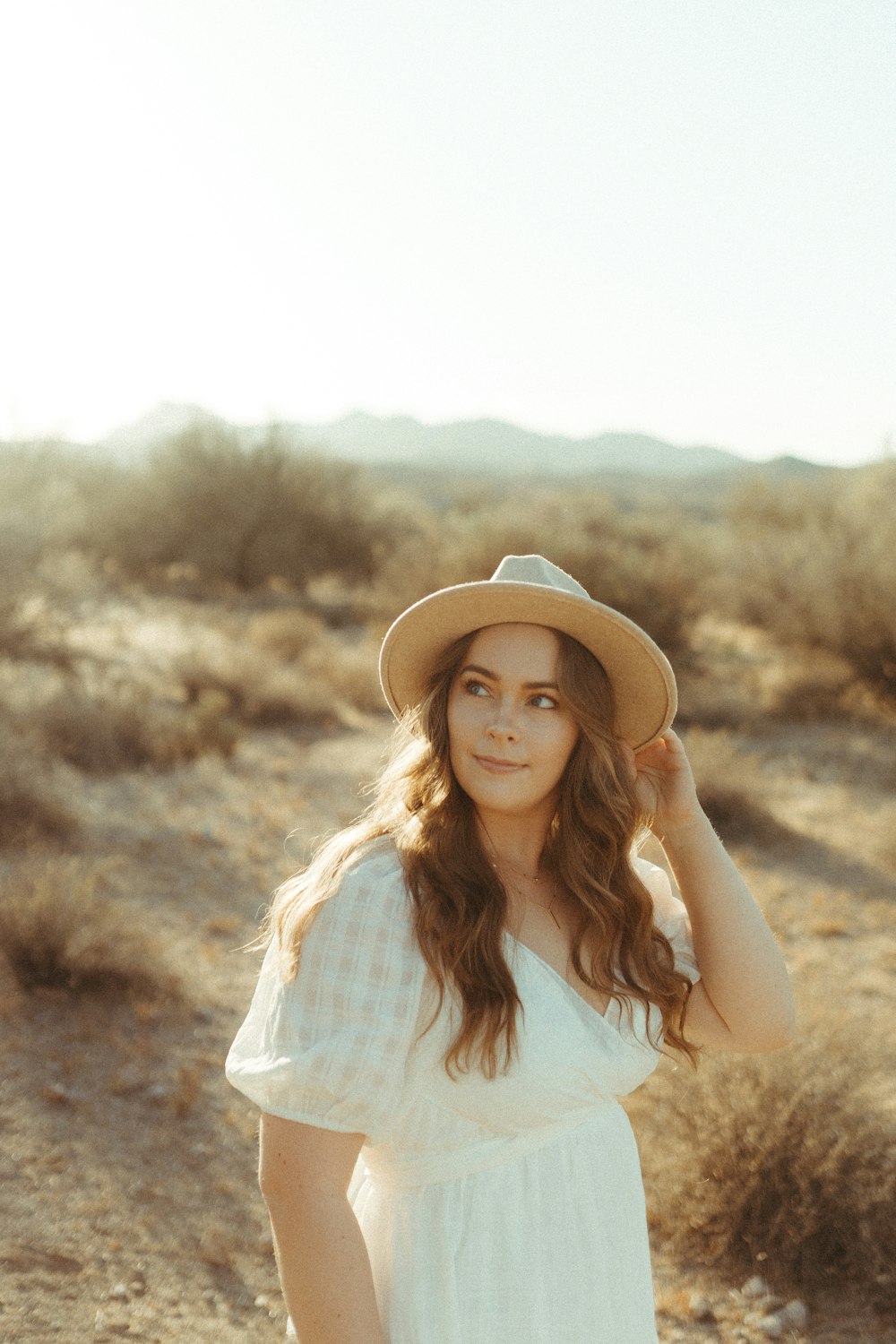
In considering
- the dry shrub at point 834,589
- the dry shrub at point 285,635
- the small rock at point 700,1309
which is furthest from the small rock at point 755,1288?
the dry shrub at point 285,635

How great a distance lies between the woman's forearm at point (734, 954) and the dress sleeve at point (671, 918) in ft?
0.11

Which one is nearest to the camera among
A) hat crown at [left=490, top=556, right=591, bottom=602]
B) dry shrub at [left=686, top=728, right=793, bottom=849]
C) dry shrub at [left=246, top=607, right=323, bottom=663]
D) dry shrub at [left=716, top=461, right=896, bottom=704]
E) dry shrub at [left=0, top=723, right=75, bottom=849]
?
hat crown at [left=490, top=556, right=591, bottom=602]

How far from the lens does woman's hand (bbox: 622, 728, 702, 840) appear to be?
6.46 feet

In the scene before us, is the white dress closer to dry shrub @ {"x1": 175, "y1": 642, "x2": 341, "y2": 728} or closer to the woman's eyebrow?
the woman's eyebrow

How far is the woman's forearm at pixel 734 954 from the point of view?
1.87 metres

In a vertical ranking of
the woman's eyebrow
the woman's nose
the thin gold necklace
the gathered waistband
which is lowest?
the gathered waistband

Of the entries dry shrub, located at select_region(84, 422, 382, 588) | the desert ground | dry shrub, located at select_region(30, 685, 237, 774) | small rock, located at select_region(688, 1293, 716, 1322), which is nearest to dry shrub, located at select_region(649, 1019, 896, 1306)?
the desert ground

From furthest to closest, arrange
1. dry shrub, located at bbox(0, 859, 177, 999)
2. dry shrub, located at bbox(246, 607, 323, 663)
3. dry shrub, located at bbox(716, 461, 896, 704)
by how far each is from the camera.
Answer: dry shrub, located at bbox(246, 607, 323, 663) < dry shrub, located at bbox(716, 461, 896, 704) < dry shrub, located at bbox(0, 859, 177, 999)

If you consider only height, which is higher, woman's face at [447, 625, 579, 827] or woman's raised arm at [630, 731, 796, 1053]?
woman's face at [447, 625, 579, 827]

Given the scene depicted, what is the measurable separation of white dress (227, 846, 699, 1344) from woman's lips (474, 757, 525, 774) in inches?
8.3

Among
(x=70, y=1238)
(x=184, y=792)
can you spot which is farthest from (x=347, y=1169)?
(x=184, y=792)

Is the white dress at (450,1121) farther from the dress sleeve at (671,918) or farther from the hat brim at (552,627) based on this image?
the hat brim at (552,627)

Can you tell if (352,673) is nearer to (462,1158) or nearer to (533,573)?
(533,573)

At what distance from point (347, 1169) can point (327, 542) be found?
23.2 metres
